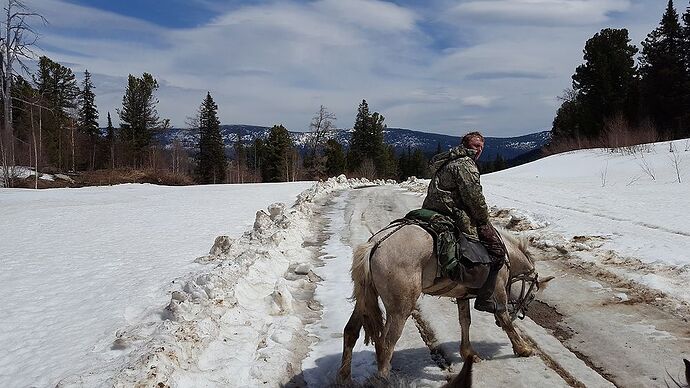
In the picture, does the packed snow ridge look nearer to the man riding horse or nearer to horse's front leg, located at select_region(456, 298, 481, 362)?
horse's front leg, located at select_region(456, 298, 481, 362)

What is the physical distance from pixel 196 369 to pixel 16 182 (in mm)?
35639

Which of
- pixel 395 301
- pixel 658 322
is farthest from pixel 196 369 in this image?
pixel 658 322

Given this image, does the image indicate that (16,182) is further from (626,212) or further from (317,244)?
(626,212)

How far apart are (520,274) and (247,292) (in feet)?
12.2

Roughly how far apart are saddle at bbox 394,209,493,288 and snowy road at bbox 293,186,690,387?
3.21 feet

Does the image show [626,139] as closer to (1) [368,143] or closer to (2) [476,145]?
(2) [476,145]

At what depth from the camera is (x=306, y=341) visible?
5.63 m

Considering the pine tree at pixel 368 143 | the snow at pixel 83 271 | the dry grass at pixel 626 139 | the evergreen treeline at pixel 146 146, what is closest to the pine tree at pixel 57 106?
the evergreen treeline at pixel 146 146

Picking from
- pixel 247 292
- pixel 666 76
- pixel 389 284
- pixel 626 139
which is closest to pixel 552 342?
pixel 389 284

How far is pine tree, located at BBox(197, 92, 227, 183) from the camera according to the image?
6475cm

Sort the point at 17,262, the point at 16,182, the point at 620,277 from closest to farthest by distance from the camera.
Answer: the point at 620,277, the point at 17,262, the point at 16,182

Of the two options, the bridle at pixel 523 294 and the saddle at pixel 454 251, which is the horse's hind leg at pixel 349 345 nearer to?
the saddle at pixel 454 251

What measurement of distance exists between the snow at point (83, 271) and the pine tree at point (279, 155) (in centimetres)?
4484

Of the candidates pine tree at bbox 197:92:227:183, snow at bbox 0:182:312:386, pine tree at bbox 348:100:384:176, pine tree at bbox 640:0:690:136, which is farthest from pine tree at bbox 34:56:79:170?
pine tree at bbox 640:0:690:136
